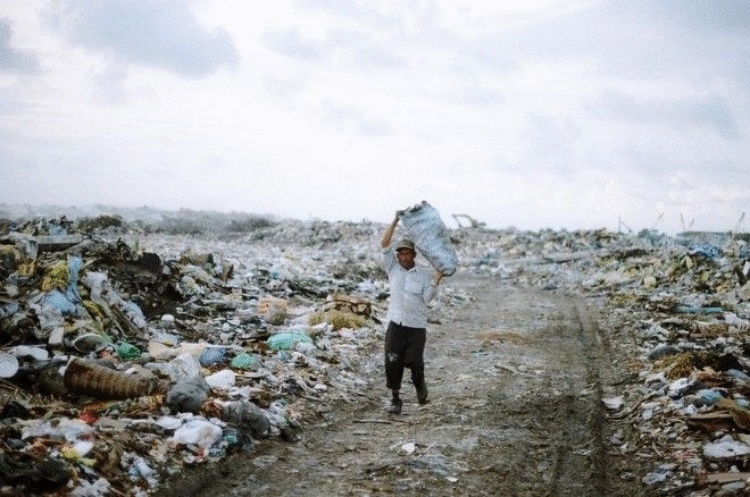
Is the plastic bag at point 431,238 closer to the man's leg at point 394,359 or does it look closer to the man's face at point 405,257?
the man's face at point 405,257

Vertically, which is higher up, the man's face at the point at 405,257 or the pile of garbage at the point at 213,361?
the man's face at the point at 405,257

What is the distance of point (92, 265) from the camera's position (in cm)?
771

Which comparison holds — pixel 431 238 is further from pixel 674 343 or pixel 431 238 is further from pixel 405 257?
pixel 674 343

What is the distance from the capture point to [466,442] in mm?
4293

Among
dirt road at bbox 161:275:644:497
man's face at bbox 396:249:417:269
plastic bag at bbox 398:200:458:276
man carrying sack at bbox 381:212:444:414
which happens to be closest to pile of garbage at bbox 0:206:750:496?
dirt road at bbox 161:275:644:497

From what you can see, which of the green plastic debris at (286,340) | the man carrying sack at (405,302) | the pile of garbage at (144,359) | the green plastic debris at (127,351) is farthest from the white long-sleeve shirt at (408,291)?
the green plastic debris at (127,351)

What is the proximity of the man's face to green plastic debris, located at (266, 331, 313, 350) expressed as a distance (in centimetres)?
225

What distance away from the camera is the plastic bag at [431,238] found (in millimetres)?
4953

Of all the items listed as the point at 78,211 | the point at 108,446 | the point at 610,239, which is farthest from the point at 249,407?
the point at 78,211

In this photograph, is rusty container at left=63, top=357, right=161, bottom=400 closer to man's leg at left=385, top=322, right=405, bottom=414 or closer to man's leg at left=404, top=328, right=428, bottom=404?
man's leg at left=385, top=322, right=405, bottom=414

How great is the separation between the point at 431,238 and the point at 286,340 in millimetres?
2503

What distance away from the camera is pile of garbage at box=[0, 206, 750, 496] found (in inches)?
141

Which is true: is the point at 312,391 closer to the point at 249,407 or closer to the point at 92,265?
the point at 249,407

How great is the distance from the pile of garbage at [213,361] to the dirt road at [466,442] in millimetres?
188
